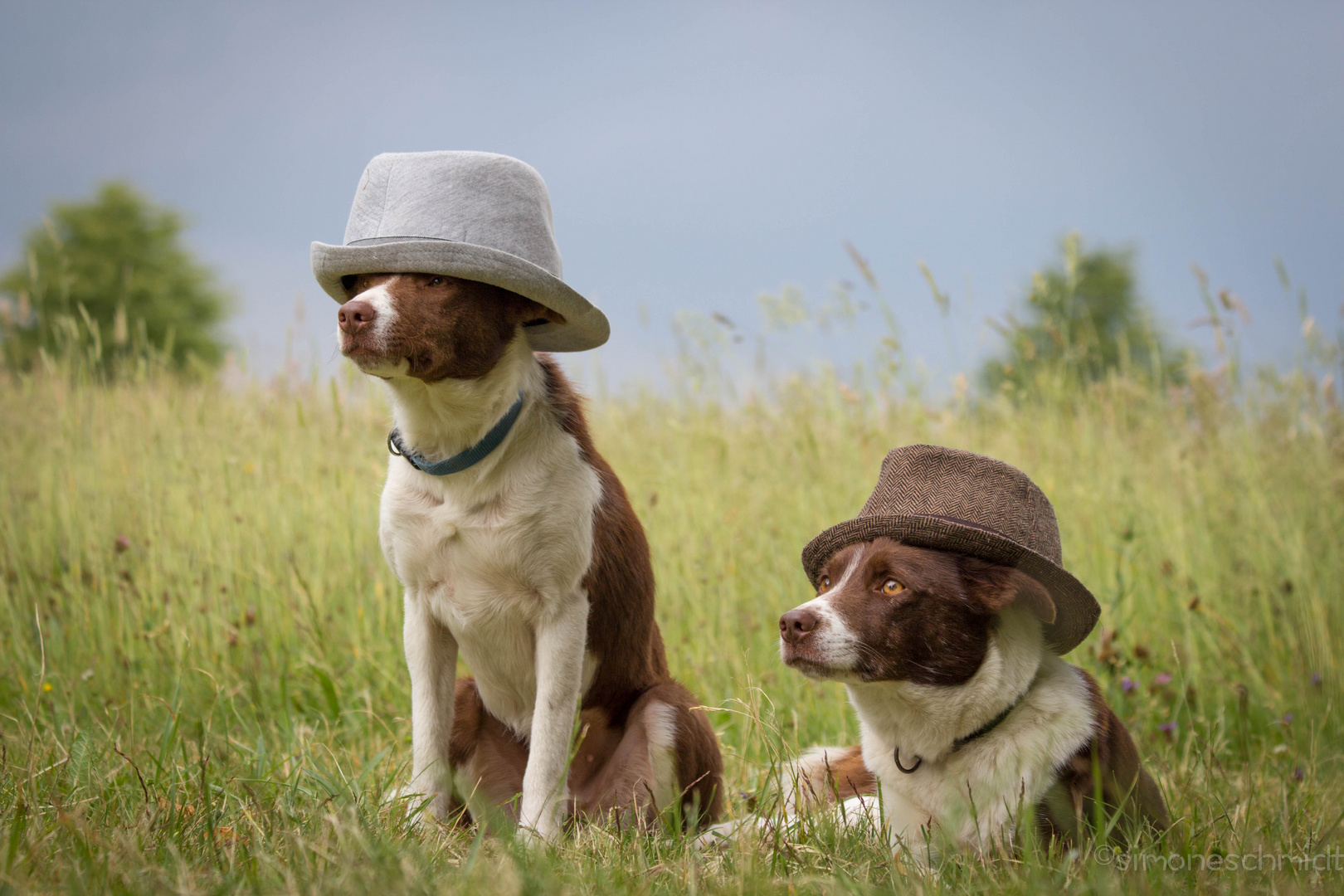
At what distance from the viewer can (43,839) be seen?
2178 mm

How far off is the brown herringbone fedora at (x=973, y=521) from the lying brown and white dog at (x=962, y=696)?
0.05 m

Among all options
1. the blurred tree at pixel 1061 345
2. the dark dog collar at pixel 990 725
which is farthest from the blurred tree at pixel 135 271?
the dark dog collar at pixel 990 725

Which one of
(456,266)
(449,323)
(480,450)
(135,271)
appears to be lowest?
(480,450)

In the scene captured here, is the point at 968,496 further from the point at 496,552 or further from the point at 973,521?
the point at 496,552

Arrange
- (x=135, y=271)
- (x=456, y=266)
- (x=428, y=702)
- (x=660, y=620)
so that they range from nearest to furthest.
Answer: (x=456, y=266) → (x=428, y=702) → (x=660, y=620) → (x=135, y=271)

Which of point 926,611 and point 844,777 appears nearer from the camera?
point 926,611

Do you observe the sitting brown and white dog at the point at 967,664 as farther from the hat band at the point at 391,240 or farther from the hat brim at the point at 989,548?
the hat band at the point at 391,240

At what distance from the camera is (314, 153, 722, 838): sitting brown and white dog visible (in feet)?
8.70

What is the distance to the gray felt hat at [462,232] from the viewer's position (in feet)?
8.40

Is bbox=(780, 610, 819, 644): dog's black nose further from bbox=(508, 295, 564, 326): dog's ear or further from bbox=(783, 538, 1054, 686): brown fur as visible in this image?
bbox=(508, 295, 564, 326): dog's ear

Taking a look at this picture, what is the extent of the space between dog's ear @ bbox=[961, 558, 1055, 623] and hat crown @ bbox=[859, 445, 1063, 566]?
10cm

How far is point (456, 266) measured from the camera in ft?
8.33

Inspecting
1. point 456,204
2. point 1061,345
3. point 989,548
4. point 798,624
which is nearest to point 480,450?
point 456,204

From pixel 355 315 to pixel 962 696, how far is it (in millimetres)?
1743
